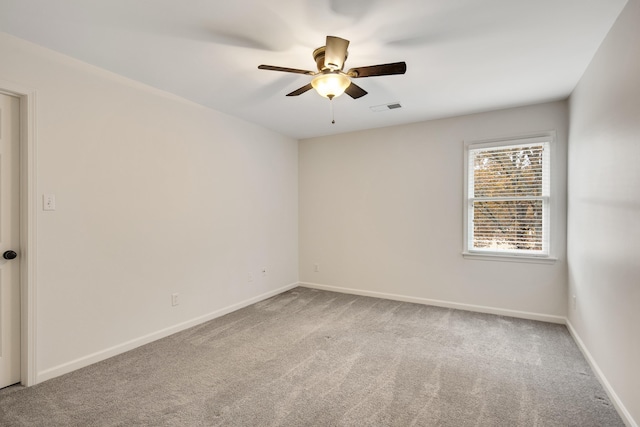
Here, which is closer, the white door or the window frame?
the white door

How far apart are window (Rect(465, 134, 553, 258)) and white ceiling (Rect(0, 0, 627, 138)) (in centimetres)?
68

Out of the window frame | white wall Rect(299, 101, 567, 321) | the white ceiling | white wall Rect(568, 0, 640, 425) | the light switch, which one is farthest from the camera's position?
white wall Rect(299, 101, 567, 321)

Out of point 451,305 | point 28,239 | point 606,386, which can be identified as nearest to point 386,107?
point 451,305

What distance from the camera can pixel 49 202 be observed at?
2.43m

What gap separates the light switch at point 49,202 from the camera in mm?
2406

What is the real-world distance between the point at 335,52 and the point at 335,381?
232cm

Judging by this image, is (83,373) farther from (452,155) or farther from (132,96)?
(452,155)

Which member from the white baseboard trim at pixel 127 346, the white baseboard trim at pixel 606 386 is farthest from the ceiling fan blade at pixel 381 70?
the white baseboard trim at pixel 127 346

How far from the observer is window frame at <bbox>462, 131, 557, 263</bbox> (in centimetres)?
357

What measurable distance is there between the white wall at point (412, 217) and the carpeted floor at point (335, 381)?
0.55 meters

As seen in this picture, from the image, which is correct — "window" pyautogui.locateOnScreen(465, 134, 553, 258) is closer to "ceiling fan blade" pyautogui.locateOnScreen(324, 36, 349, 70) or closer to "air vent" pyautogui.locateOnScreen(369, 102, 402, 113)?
"air vent" pyautogui.locateOnScreen(369, 102, 402, 113)

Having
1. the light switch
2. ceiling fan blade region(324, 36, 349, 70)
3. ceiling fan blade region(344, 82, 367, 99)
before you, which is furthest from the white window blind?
the light switch

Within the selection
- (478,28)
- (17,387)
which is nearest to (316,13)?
(478,28)

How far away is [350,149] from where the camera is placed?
4.88m
